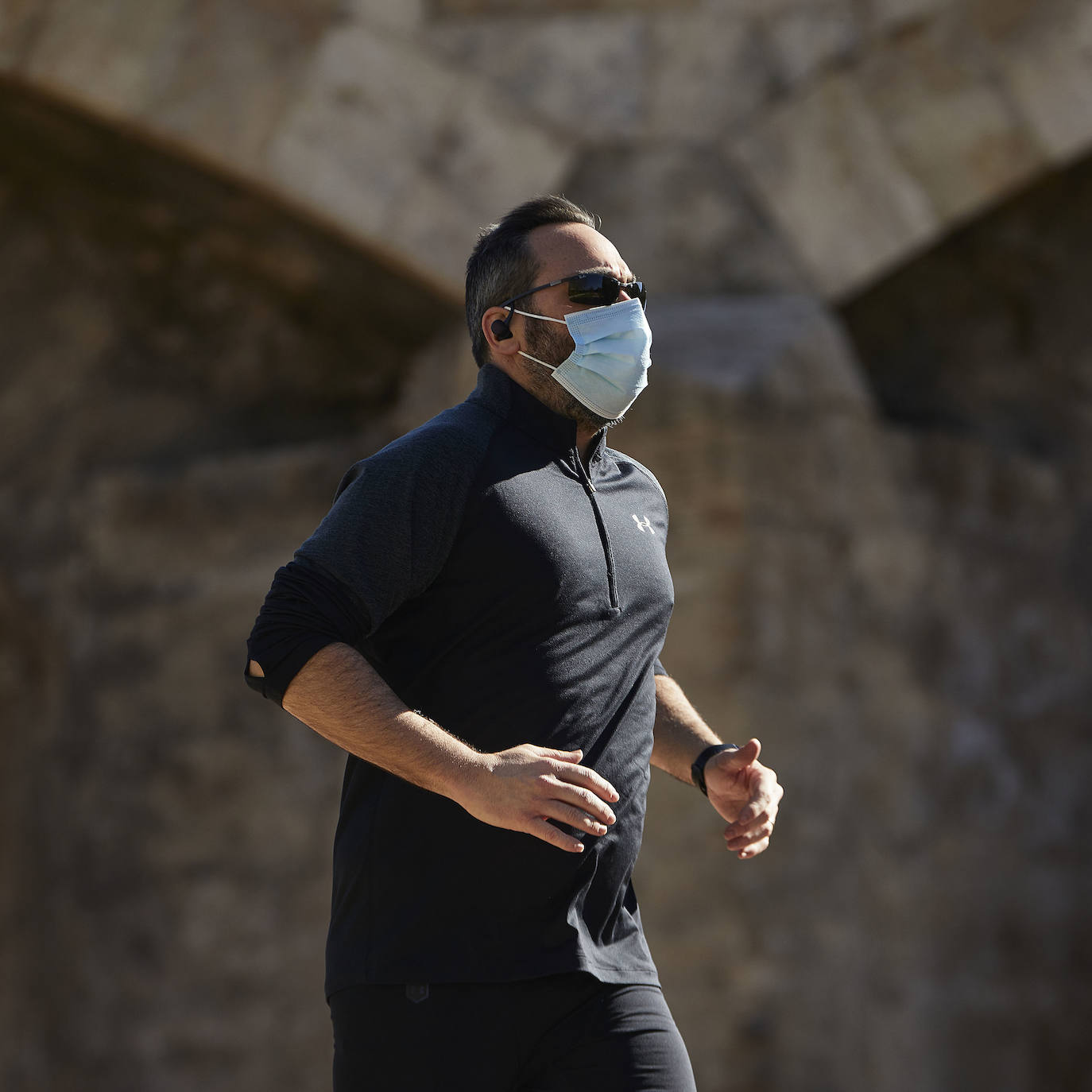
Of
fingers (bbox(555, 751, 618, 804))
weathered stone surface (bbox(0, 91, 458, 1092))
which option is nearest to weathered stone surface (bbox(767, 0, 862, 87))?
weathered stone surface (bbox(0, 91, 458, 1092))

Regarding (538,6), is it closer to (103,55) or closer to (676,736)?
(103,55)

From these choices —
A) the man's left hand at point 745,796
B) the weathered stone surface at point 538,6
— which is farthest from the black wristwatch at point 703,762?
the weathered stone surface at point 538,6

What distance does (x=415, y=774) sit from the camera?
1.89 metres

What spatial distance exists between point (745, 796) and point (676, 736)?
182 millimetres

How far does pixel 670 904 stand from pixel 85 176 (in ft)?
11.5

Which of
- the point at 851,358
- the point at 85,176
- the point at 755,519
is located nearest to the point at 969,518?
the point at 851,358

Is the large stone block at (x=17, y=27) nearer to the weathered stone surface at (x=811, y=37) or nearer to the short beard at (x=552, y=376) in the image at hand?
the weathered stone surface at (x=811, y=37)

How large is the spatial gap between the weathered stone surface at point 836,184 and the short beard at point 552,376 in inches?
133

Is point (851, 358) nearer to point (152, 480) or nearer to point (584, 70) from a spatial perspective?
point (584, 70)

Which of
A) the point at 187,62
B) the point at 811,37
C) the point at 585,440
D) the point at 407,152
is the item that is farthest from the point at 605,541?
the point at 811,37

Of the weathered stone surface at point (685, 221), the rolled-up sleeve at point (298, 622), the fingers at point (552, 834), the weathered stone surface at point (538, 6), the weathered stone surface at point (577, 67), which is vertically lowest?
the fingers at point (552, 834)

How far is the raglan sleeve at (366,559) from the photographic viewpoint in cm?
196

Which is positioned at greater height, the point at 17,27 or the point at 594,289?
the point at 17,27

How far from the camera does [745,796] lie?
228cm
